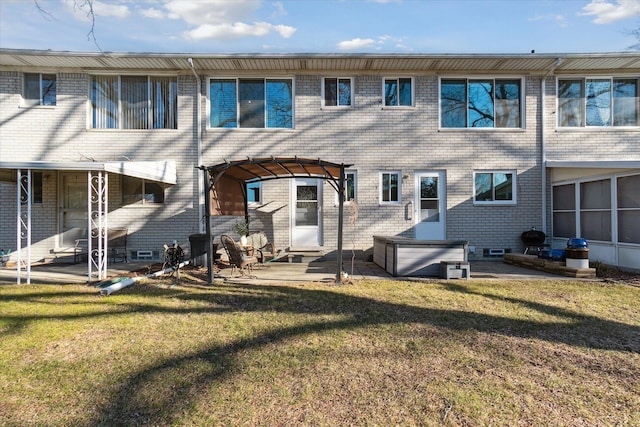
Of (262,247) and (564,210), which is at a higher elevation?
(564,210)

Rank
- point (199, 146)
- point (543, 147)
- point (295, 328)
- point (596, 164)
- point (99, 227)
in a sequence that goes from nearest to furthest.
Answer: point (295, 328) → point (99, 227) → point (596, 164) → point (199, 146) → point (543, 147)

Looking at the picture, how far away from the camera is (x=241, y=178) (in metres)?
9.80

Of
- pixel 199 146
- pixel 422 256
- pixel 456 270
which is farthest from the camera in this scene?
pixel 199 146

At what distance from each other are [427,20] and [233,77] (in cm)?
627

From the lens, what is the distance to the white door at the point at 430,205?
1137cm

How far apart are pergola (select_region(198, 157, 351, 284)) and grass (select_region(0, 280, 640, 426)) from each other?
5.42 feet

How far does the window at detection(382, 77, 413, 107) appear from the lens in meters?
11.5

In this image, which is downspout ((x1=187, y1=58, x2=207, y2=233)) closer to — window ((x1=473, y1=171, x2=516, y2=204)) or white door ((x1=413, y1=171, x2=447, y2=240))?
white door ((x1=413, y1=171, x2=447, y2=240))

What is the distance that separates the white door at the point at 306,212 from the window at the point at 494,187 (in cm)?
505

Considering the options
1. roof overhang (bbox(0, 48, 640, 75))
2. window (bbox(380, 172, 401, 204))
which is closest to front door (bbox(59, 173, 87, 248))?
roof overhang (bbox(0, 48, 640, 75))

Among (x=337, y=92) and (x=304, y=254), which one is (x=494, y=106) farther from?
(x=304, y=254)

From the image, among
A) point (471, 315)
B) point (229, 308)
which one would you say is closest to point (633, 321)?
point (471, 315)

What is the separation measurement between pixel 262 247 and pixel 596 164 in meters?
9.06

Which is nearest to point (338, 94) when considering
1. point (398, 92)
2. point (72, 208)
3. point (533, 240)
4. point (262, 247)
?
point (398, 92)
